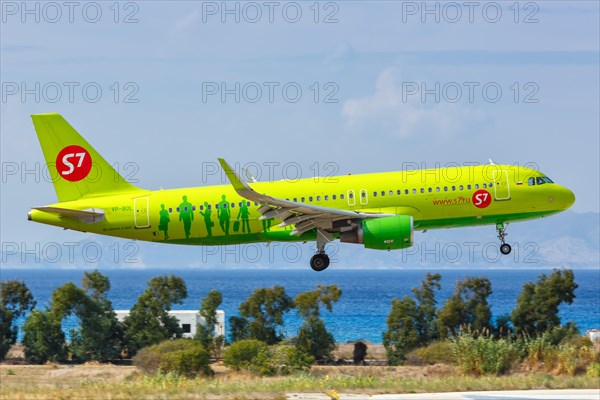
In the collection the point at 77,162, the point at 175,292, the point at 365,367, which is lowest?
the point at 365,367

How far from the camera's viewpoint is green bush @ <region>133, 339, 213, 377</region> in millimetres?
63500

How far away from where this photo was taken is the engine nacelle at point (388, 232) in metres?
44.5

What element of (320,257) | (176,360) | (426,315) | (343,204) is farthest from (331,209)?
(426,315)

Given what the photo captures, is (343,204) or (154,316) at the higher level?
(343,204)

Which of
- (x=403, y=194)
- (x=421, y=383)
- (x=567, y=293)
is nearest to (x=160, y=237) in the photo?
(x=403, y=194)

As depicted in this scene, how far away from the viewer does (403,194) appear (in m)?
45.8

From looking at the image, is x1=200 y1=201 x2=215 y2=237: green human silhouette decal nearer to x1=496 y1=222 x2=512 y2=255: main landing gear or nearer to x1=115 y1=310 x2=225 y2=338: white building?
x1=496 y1=222 x2=512 y2=255: main landing gear

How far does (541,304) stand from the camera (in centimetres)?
8631

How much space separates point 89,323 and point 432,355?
93.3ft

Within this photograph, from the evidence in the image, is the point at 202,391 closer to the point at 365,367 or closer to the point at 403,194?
the point at 403,194

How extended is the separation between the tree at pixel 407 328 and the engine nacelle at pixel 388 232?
120 ft

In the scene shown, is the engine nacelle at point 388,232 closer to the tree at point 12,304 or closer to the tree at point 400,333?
the tree at point 400,333

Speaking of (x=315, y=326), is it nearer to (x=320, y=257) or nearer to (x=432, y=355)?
(x=432, y=355)

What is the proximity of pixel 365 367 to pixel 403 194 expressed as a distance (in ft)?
104
